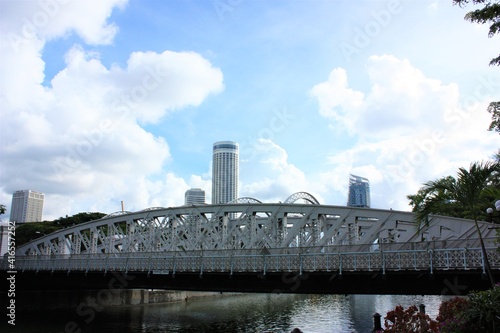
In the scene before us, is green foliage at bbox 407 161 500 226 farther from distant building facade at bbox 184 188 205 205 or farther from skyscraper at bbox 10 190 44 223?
skyscraper at bbox 10 190 44 223

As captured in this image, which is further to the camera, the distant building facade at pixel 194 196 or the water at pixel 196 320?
the distant building facade at pixel 194 196

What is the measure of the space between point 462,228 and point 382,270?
9231 mm

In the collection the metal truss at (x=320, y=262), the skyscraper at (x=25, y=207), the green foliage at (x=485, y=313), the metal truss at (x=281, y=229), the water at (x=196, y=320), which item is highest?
the skyscraper at (x=25, y=207)

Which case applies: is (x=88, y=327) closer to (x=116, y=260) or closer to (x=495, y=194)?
(x=116, y=260)

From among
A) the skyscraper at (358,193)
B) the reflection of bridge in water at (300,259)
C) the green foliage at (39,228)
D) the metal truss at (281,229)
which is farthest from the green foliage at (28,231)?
the skyscraper at (358,193)

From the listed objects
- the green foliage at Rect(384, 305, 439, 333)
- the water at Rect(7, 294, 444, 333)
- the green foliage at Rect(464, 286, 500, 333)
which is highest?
the green foliage at Rect(464, 286, 500, 333)

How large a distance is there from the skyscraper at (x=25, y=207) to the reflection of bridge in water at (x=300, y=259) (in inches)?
3491

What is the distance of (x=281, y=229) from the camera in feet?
133

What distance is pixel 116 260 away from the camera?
116 feet

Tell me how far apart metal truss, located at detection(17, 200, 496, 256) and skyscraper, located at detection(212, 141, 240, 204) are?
3752 cm

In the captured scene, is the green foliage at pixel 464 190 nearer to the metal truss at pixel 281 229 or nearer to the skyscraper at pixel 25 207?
the metal truss at pixel 281 229

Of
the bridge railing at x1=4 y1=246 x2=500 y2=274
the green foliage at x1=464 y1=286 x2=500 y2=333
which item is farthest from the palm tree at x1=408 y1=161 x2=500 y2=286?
the green foliage at x1=464 y1=286 x2=500 y2=333

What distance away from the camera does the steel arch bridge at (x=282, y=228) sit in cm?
2827

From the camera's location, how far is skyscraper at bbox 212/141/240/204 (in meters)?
91.9
